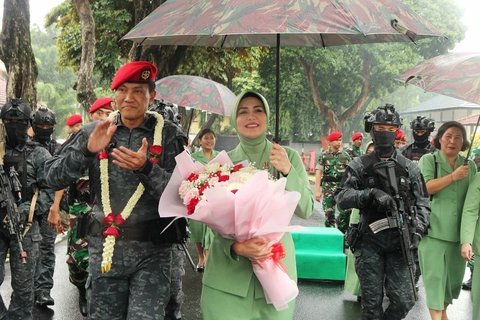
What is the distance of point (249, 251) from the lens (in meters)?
3.55

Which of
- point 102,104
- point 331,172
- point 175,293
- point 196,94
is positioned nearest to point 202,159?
point 196,94

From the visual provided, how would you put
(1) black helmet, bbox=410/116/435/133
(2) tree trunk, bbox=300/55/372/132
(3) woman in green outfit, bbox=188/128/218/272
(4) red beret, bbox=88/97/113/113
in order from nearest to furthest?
1. (4) red beret, bbox=88/97/113/113
2. (1) black helmet, bbox=410/116/435/133
3. (3) woman in green outfit, bbox=188/128/218/272
4. (2) tree trunk, bbox=300/55/372/132

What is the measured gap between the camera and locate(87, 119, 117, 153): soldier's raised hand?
3697mm

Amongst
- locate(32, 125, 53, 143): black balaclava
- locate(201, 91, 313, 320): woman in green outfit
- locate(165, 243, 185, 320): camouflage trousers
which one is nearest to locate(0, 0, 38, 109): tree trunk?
locate(32, 125, 53, 143): black balaclava

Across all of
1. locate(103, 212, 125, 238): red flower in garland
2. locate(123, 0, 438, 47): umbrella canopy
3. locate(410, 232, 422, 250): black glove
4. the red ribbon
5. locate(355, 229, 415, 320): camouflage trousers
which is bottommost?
locate(355, 229, 415, 320): camouflage trousers

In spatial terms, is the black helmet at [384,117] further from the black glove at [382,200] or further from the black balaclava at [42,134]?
the black balaclava at [42,134]

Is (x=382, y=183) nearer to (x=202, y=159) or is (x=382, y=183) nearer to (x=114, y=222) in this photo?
(x=114, y=222)

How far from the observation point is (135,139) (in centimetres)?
390

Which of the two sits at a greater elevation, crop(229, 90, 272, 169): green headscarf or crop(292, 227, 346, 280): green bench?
crop(229, 90, 272, 169): green headscarf

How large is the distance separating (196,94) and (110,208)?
5629 mm

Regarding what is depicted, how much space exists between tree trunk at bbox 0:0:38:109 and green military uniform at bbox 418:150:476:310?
5972mm

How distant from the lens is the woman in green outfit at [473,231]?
18.4 feet

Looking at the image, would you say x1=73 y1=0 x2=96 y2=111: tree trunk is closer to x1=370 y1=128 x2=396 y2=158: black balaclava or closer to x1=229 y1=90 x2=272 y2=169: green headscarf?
x1=370 y1=128 x2=396 y2=158: black balaclava

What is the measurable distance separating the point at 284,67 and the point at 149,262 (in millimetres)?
33078
